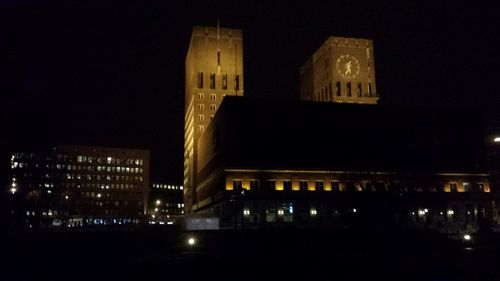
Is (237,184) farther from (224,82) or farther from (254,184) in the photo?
(224,82)

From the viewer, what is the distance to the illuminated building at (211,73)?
6462 inches

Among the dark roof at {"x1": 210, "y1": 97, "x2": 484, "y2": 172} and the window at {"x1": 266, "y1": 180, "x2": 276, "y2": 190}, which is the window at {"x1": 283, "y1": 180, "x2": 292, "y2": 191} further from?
the dark roof at {"x1": 210, "y1": 97, "x2": 484, "y2": 172}

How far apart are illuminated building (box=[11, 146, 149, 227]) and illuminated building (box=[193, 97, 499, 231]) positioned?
8183cm

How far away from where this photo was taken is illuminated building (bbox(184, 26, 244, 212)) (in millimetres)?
164125

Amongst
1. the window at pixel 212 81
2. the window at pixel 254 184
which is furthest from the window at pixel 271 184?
the window at pixel 212 81

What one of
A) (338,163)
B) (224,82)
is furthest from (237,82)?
(338,163)

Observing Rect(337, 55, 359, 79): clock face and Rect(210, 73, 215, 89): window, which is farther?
Rect(210, 73, 215, 89): window

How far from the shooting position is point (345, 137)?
10131cm

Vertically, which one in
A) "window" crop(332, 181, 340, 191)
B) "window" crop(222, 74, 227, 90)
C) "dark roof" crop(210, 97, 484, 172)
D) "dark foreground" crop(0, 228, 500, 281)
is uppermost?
"window" crop(222, 74, 227, 90)

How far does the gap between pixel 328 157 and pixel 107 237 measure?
55.1 metres

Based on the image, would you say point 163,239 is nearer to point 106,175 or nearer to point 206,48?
point 206,48

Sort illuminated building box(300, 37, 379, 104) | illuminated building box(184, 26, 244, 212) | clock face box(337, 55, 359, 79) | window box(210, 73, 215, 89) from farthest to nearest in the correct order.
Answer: window box(210, 73, 215, 89) → illuminated building box(184, 26, 244, 212) → clock face box(337, 55, 359, 79) → illuminated building box(300, 37, 379, 104)

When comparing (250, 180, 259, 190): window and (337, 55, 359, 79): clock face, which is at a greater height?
(337, 55, 359, 79): clock face

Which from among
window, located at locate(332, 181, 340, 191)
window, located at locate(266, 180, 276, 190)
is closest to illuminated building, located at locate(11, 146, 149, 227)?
window, located at locate(266, 180, 276, 190)
